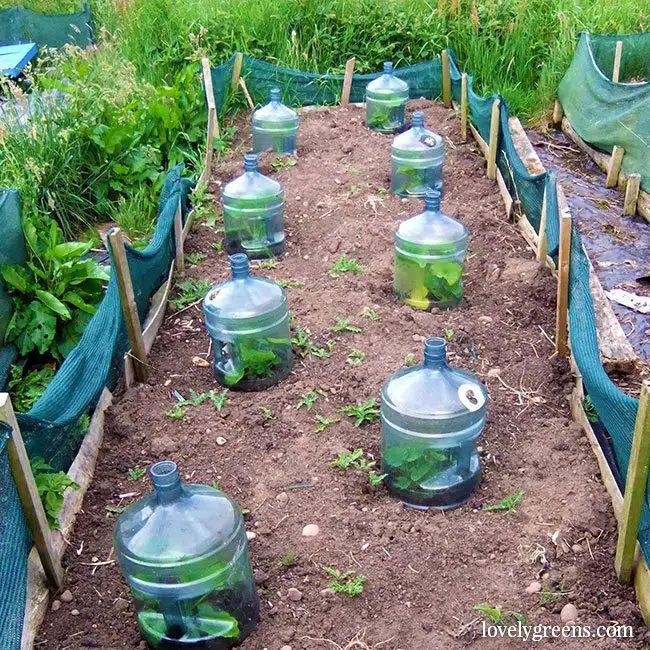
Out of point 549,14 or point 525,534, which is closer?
point 525,534

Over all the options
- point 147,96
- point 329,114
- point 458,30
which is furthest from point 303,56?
point 147,96

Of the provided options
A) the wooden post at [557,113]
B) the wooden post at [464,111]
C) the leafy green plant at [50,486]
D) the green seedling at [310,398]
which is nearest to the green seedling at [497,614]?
the green seedling at [310,398]

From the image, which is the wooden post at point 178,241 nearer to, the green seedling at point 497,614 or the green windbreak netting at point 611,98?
the green seedling at point 497,614

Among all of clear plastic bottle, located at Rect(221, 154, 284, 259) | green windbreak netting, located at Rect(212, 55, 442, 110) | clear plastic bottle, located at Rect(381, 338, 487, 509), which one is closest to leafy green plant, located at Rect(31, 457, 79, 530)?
clear plastic bottle, located at Rect(381, 338, 487, 509)

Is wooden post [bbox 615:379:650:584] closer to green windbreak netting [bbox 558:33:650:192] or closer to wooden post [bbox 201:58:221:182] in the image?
green windbreak netting [bbox 558:33:650:192]

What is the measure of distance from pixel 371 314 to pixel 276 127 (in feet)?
11.5

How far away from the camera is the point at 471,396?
3215mm

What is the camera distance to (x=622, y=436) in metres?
2.80

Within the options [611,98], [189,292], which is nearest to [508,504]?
[189,292]

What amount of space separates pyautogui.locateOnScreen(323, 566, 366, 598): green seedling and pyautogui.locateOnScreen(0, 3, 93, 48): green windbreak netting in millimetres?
11835

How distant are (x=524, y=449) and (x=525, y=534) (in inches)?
23.2

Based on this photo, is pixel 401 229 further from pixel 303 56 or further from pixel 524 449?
pixel 303 56

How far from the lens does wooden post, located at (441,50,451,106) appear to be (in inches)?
347

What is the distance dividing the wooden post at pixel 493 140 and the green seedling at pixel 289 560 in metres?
4.46
